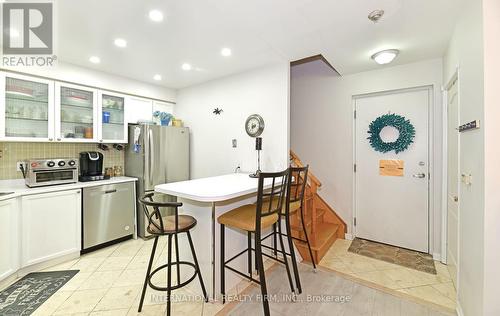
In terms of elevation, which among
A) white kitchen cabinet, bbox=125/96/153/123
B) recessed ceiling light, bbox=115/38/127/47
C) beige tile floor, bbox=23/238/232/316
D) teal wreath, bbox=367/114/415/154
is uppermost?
recessed ceiling light, bbox=115/38/127/47

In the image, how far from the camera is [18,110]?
98.5 inches

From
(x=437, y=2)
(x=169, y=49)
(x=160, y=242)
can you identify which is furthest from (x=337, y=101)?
(x=160, y=242)

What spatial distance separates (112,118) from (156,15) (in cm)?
207

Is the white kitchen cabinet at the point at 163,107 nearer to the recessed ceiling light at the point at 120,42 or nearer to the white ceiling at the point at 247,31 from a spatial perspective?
the white ceiling at the point at 247,31

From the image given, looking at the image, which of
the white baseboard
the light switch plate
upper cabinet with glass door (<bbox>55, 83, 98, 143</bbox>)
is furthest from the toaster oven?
the white baseboard

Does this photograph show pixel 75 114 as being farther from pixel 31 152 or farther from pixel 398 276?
pixel 398 276

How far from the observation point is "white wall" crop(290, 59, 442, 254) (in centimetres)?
267

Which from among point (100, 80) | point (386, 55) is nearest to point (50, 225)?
point (100, 80)

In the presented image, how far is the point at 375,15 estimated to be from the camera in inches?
70.9

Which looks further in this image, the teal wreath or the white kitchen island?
the teal wreath

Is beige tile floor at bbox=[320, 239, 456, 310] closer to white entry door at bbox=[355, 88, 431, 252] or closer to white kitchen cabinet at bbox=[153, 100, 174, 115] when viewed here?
white entry door at bbox=[355, 88, 431, 252]

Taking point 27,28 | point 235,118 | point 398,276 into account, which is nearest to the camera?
point 27,28

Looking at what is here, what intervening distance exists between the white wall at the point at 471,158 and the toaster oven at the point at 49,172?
4034mm

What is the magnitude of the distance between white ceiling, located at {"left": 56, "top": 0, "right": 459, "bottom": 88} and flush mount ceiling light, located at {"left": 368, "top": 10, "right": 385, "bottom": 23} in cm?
4
